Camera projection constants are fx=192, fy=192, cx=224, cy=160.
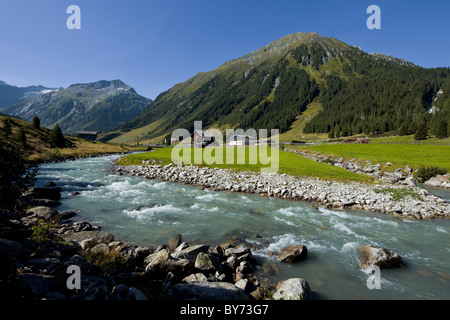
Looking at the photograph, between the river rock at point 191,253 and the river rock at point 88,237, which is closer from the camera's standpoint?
the river rock at point 191,253

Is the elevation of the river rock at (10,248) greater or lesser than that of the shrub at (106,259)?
greater

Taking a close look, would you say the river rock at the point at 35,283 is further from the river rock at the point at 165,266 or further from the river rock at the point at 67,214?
the river rock at the point at 67,214

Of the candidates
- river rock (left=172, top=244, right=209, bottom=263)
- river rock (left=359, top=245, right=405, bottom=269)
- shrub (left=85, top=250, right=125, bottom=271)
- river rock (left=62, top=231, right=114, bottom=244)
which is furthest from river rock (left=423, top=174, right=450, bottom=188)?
river rock (left=62, top=231, right=114, bottom=244)

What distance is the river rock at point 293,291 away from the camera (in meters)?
6.78

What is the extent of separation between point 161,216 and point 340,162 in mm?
45672

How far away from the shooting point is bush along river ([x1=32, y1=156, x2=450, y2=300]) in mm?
8562

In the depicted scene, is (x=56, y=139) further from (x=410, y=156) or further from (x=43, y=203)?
(x=410, y=156)

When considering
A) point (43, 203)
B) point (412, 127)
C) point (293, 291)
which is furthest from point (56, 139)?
point (412, 127)

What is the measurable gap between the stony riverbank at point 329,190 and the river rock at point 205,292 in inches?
581

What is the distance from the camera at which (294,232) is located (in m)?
13.2

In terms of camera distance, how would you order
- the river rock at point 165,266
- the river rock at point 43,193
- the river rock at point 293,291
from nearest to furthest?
the river rock at point 293,291 < the river rock at point 165,266 < the river rock at point 43,193

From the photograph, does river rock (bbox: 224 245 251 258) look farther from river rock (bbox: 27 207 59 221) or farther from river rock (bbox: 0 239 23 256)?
river rock (bbox: 27 207 59 221)

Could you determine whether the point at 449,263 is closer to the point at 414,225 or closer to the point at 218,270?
the point at 414,225

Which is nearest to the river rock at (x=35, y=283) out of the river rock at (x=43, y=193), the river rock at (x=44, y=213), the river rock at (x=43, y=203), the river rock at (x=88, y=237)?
the river rock at (x=88, y=237)
